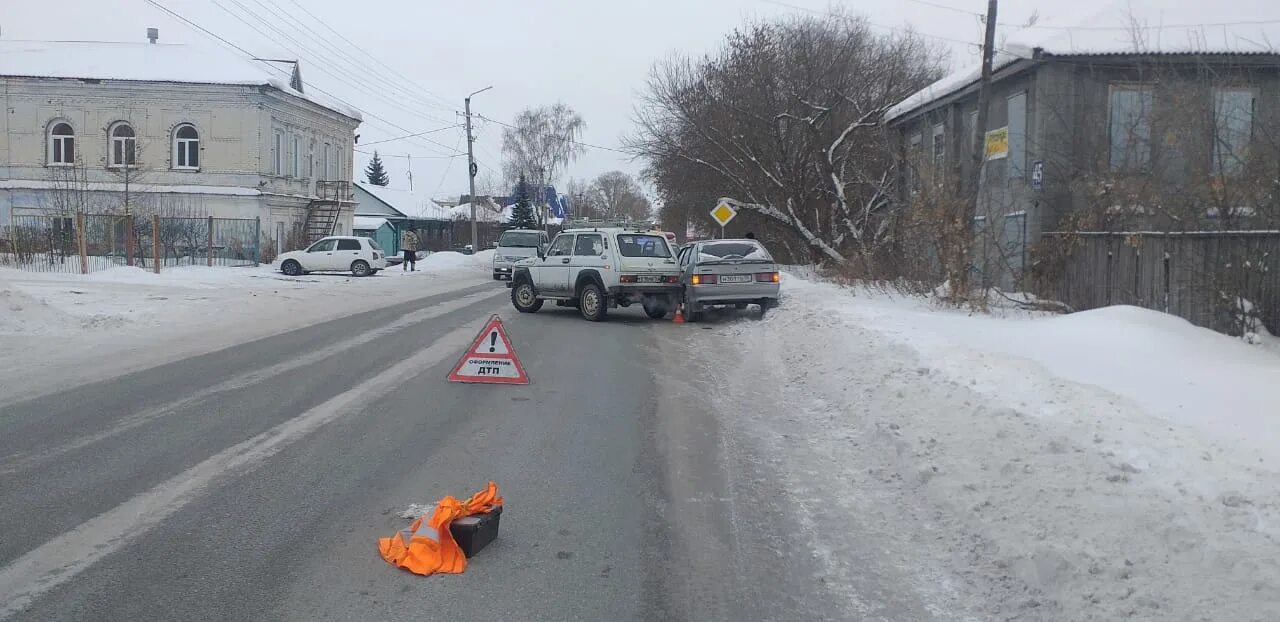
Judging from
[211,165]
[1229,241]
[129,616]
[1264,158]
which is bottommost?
[129,616]

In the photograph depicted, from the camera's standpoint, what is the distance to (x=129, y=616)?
440 centimetres

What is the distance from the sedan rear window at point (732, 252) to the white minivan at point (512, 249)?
14541 mm

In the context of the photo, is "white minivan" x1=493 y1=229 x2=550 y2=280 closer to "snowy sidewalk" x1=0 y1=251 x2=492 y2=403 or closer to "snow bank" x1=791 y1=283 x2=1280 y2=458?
"snowy sidewalk" x1=0 y1=251 x2=492 y2=403

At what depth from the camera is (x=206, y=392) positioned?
33.2ft

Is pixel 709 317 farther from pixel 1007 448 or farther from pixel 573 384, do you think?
pixel 1007 448

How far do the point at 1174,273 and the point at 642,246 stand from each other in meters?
9.54

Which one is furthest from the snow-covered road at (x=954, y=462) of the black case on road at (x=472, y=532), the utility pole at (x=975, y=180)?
the utility pole at (x=975, y=180)

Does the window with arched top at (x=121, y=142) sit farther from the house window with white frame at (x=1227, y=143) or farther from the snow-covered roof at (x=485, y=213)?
the house window with white frame at (x=1227, y=143)

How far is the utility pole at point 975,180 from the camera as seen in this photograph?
15.7m

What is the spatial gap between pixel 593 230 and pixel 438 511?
14446 millimetres

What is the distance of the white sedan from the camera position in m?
37.1

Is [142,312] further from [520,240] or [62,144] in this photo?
[62,144]

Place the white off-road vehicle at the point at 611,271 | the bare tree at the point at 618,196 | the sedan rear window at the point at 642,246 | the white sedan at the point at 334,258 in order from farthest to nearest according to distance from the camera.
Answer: the bare tree at the point at 618,196, the white sedan at the point at 334,258, the sedan rear window at the point at 642,246, the white off-road vehicle at the point at 611,271

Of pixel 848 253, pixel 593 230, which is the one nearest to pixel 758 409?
pixel 593 230
